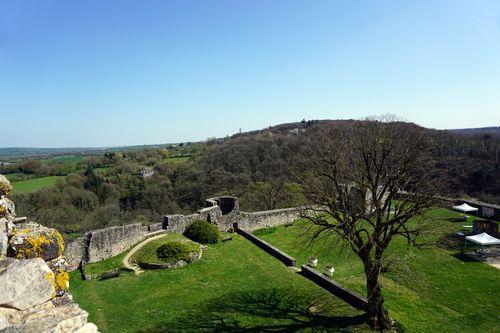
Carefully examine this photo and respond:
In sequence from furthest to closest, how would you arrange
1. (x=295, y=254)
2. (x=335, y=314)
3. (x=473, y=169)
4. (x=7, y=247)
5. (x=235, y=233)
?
(x=473, y=169), (x=235, y=233), (x=295, y=254), (x=335, y=314), (x=7, y=247)

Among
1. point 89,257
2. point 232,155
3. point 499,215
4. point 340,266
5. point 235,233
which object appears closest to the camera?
point 89,257

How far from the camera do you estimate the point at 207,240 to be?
21.6m

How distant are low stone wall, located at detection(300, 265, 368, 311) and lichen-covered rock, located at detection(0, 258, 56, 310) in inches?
469

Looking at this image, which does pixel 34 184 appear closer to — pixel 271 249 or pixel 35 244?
pixel 271 249

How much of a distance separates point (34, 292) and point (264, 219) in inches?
958

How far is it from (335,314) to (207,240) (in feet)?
35.3

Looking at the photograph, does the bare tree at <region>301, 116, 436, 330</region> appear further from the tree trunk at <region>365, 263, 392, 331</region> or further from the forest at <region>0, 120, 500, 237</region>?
the forest at <region>0, 120, 500, 237</region>

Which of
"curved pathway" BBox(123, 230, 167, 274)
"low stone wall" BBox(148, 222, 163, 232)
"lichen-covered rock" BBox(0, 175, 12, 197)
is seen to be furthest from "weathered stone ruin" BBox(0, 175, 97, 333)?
"low stone wall" BBox(148, 222, 163, 232)

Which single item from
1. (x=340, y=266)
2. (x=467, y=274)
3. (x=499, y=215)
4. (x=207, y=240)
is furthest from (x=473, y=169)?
(x=207, y=240)

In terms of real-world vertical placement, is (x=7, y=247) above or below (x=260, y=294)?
above

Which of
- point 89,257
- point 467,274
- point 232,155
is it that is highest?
point 232,155

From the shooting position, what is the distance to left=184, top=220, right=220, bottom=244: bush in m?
21.6

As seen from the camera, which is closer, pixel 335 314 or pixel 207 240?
pixel 335 314

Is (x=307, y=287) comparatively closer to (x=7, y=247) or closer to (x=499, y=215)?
(x=7, y=247)
